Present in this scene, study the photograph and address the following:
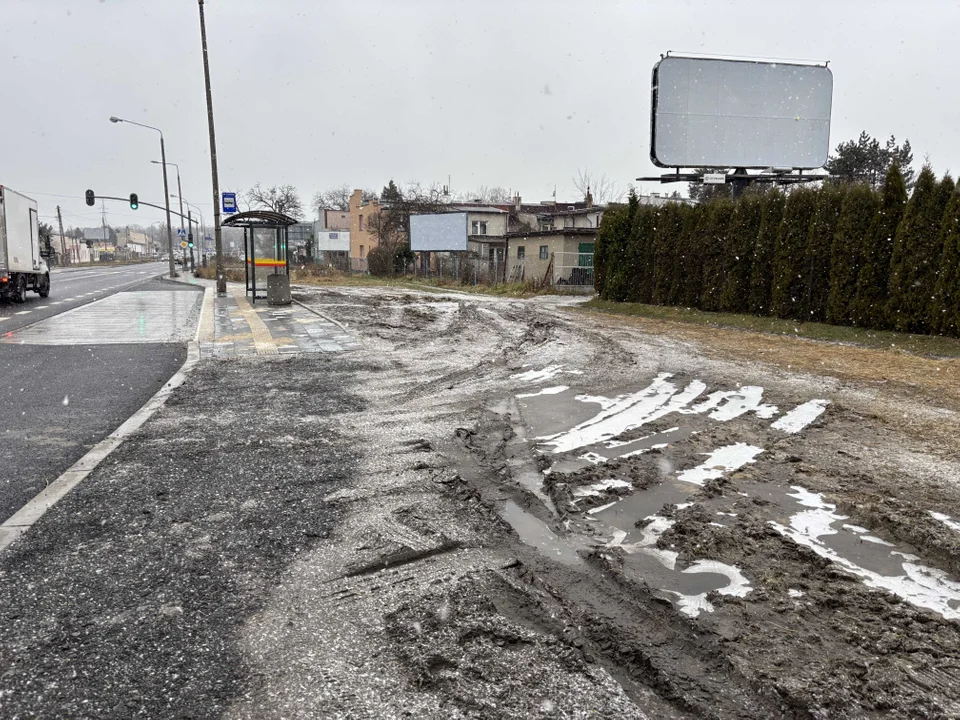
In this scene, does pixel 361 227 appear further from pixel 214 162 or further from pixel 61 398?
pixel 61 398

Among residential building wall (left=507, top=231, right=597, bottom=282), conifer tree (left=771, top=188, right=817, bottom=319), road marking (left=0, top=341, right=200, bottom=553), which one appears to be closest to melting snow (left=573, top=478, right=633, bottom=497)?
road marking (left=0, top=341, right=200, bottom=553)

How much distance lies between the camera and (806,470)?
4922mm

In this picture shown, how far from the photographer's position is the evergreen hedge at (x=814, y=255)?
13812mm

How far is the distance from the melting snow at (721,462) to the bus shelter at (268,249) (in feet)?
53.2

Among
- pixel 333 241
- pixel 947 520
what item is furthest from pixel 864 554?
pixel 333 241

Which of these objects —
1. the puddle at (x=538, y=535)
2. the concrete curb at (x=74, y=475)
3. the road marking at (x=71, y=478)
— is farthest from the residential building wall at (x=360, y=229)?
the puddle at (x=538, y=535)

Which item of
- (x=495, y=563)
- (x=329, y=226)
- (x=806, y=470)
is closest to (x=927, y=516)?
(x=806, y=470)

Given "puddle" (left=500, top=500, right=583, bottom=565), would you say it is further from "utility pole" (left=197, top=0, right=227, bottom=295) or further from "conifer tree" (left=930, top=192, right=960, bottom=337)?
"utility pole" (left=197, top=0, right=227, bottom=295)

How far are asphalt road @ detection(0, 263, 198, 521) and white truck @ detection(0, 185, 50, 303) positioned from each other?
7.60 m

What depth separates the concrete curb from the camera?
3.87m

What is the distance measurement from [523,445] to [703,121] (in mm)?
23186

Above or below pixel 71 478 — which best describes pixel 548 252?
above

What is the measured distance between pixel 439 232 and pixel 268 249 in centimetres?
3038

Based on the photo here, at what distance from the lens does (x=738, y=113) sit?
1000 inches
